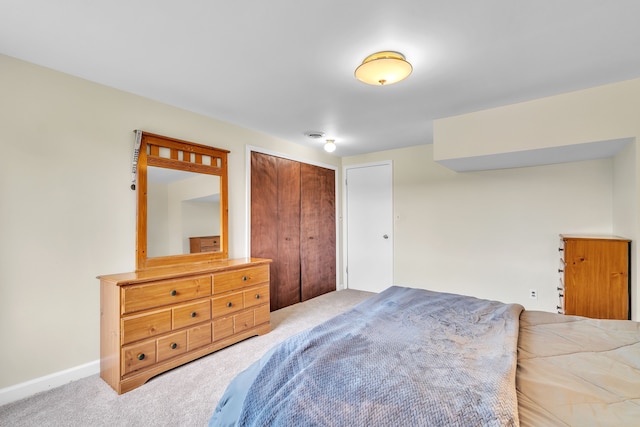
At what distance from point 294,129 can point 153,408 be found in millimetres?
2930

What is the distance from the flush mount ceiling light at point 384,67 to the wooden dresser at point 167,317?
1982 millimetres

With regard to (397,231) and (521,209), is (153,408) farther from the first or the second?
(521,209)

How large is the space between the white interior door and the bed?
118 inches

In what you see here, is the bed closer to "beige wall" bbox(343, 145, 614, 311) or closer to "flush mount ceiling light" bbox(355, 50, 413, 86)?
"flush mount ceiling light" bbox(355, 50, 413, 86)

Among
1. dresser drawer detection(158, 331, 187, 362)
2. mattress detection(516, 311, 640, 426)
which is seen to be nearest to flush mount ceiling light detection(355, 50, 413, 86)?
mattress detection(516, 311, 640, 426)

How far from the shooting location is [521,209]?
3.50 m

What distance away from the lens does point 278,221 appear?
153 inches

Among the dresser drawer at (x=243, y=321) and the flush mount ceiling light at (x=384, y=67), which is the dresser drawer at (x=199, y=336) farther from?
the flush mount ceiling light at (x=384, y=67)

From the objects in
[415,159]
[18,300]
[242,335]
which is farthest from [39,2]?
[415,159]

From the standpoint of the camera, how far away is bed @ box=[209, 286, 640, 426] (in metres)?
0.87

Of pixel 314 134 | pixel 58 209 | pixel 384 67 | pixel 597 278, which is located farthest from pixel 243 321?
pixel 597 278

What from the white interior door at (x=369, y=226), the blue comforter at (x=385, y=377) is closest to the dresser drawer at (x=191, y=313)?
the blue comforter at (x=385, y=377)

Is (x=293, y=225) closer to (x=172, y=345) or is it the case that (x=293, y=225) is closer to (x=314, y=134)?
(x=314, y=134)

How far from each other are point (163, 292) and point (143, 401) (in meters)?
0.70
